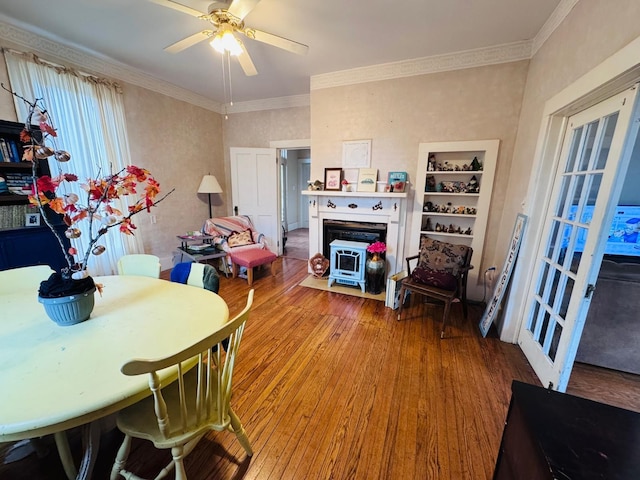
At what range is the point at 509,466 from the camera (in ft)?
2.89

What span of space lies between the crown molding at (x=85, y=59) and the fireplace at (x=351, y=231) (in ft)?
9.86

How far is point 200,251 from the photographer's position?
365 centimetres

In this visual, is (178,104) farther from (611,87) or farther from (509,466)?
(509,466)

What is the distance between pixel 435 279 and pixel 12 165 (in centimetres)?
408

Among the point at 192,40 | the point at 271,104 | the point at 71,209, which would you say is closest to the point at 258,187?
the point at 271,104

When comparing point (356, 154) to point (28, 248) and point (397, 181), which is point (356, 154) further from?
point (28, 248)

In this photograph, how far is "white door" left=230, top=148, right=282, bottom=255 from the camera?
4.44 m

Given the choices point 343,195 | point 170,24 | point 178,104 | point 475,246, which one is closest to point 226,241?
point 343,195

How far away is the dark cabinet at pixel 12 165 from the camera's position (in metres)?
2.30

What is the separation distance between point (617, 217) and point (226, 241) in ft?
14.6

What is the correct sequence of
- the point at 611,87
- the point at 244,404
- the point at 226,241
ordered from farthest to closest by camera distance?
the point at 226,241, the point at 244,404, the point at 611,87

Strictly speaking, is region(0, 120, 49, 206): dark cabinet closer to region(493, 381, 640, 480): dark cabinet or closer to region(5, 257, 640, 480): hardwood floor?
region(5, 257, 640, 480): hardwood floor

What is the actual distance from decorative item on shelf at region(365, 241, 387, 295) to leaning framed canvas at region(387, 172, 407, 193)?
69 cm

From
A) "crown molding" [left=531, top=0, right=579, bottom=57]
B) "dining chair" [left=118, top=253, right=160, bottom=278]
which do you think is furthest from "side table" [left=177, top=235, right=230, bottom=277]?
"crown molding" [left=531, top=0, right=579, bottom=57]
